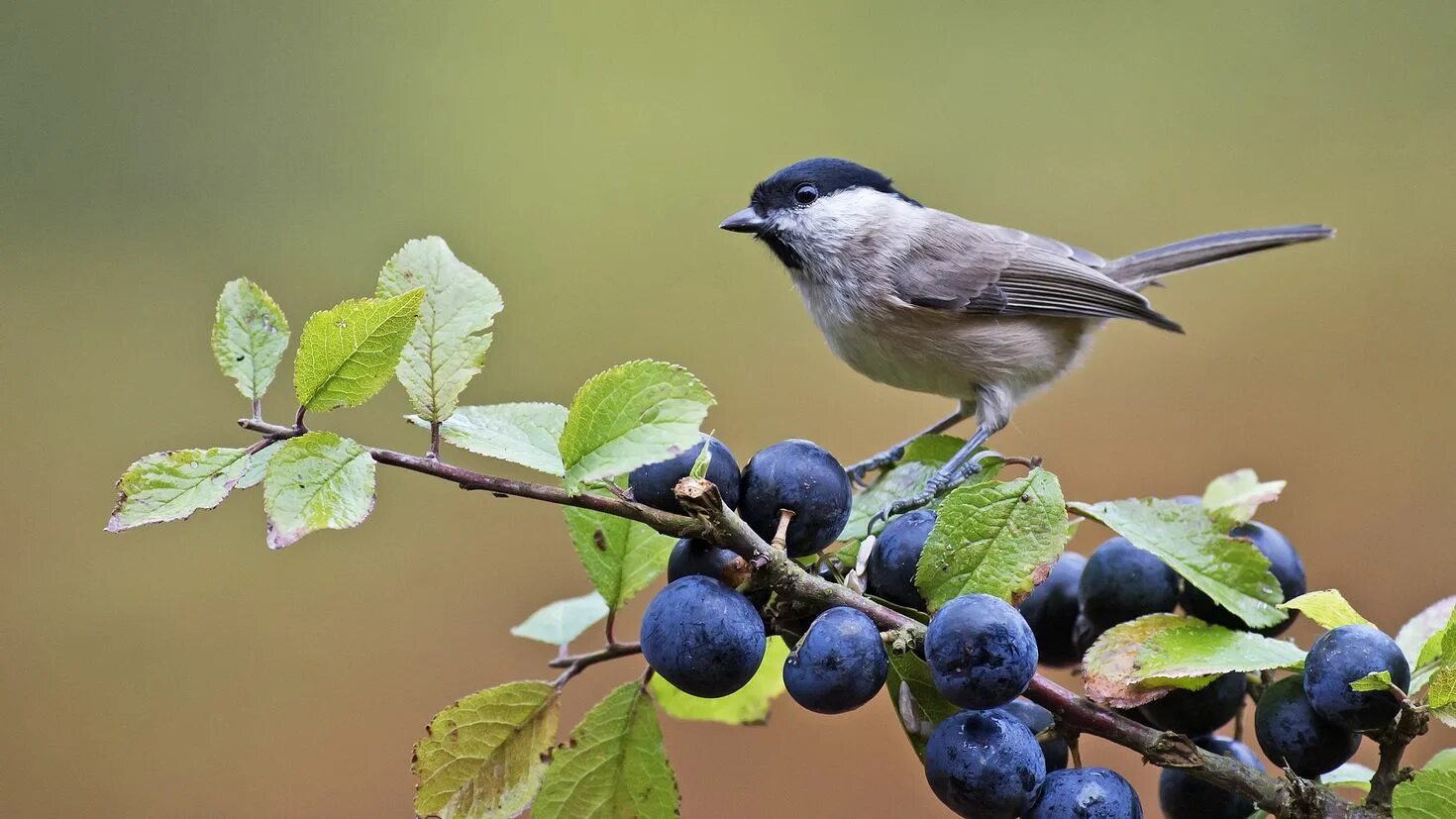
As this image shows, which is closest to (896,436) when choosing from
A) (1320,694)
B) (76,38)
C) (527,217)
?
(527,217)

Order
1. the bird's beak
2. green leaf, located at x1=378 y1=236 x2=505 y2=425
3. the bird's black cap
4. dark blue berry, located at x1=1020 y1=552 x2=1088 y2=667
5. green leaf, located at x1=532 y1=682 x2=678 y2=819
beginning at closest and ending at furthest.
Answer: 1. green leaf, located at x1=378 y1=236 x2=505 y2=425
2. green leaf, located at x1=532 y1=682 x2=678 y2=819
3. dark blue berry, located at x1=1020 y1=552 x2=1088 y2=667
4. the bird's beak
5. the bird's black cap

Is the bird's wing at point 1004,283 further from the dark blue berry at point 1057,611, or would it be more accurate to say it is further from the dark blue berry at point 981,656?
the dark blue berry at point 981,656

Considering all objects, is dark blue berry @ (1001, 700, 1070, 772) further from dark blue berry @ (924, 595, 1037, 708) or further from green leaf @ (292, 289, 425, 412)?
green leaf @ (292, 289, 425, 412)

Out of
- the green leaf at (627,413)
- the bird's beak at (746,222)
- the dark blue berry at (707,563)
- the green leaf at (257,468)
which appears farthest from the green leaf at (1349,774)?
the bird's beak at (746,222)

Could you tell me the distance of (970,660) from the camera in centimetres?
86

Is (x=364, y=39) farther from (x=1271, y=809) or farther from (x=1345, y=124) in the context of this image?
(x=1271, y=809)

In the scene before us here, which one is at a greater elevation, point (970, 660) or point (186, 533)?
point (970, 660)

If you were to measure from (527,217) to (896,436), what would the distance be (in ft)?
6.58

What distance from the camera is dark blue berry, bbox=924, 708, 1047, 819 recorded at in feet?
2.91

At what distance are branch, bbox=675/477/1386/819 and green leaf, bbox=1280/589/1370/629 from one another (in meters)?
0.16

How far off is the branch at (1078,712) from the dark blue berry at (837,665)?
5 centimetres

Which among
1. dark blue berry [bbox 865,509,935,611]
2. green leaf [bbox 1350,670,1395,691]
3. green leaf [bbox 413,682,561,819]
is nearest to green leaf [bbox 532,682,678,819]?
green leaf [bbox 413,682,561,819]

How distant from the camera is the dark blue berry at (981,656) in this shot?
2.81ft

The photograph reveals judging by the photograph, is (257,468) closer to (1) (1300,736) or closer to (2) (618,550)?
(2) (618,550)
